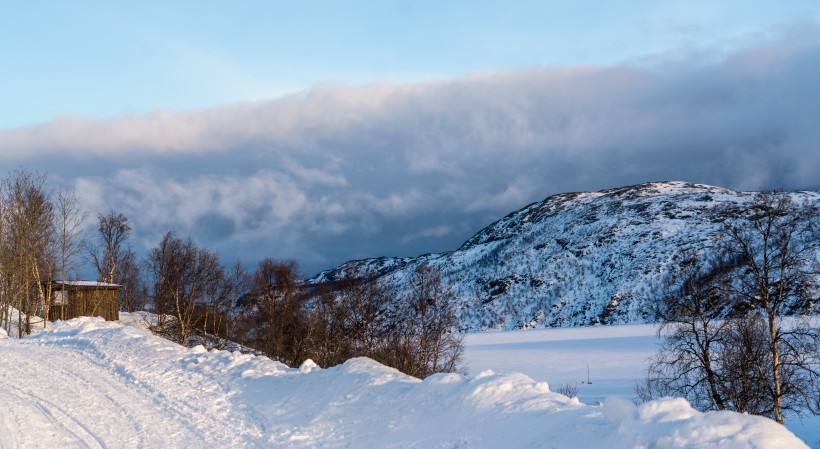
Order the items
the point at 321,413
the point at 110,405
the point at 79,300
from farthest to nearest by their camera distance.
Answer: the point at 79,300 < the point at 110,405 < the point at 321,413

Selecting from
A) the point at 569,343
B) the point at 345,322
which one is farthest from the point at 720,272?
the point at 569,343

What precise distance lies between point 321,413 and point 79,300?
161 feet

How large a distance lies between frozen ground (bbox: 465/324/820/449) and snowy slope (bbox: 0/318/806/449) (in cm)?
2002

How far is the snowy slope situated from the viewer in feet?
25.9

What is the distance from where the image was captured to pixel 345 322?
144ft

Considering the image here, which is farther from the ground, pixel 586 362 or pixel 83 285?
pixel 83 285

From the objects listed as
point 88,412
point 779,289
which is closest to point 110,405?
point 88,412

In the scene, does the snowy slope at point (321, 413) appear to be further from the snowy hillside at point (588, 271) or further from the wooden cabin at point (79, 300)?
the snowy hillside at point (588, 271)

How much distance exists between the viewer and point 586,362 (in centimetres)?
5922

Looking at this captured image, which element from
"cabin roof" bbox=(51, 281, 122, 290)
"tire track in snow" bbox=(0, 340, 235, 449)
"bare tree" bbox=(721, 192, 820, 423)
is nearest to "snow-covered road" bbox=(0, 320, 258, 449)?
"tire track in snow" bbox=(0, 340, 235, 449)

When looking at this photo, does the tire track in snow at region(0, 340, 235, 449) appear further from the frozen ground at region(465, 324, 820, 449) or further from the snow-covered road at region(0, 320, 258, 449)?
the frozen ground at region(465, 324, 820, 449)

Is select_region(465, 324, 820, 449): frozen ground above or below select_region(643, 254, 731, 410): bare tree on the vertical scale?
below

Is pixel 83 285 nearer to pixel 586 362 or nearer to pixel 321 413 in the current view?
pixel 586 362

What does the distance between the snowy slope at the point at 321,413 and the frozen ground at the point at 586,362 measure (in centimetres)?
2002
